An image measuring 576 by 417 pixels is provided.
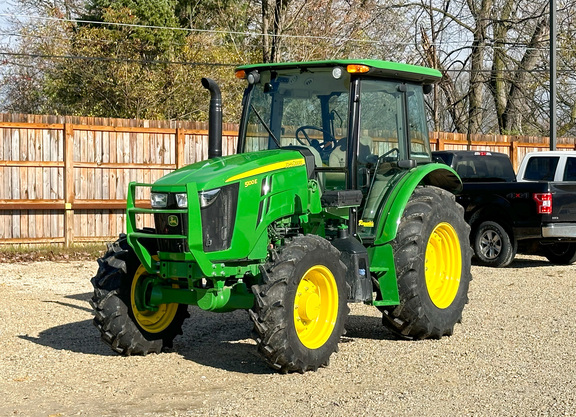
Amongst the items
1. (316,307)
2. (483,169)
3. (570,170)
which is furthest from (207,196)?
(570,170)

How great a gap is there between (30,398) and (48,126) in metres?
11.0

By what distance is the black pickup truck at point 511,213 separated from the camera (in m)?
14.2

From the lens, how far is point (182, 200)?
7.06 metres

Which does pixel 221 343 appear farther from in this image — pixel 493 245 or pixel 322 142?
pixel 493 245

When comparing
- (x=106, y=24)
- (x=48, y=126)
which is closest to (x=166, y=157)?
(x=48, y=126)

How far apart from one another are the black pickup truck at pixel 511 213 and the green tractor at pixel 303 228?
18.1 feet

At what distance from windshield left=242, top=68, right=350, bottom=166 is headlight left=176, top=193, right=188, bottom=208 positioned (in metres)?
1.55

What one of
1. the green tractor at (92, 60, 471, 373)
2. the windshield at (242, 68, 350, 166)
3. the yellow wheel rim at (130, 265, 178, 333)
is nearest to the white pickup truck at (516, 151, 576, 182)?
the green tractor at (92, 60, 471, 373)

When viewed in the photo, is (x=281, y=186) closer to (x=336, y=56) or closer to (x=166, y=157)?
(x=166, y=157)

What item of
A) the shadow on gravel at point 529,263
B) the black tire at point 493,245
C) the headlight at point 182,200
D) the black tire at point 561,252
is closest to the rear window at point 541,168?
the black tire at point 561,252

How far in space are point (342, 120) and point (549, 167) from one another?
8789 millimetres

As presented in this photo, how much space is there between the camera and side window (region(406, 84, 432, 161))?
352 inches

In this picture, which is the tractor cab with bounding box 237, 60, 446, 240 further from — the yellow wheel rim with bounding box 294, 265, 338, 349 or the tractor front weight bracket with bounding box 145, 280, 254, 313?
the tractor front weight bracket with bounding box 145, 280, 254, 313

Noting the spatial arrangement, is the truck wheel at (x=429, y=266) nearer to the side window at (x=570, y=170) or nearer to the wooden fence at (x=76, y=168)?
the side window at (x=570, y=170)
